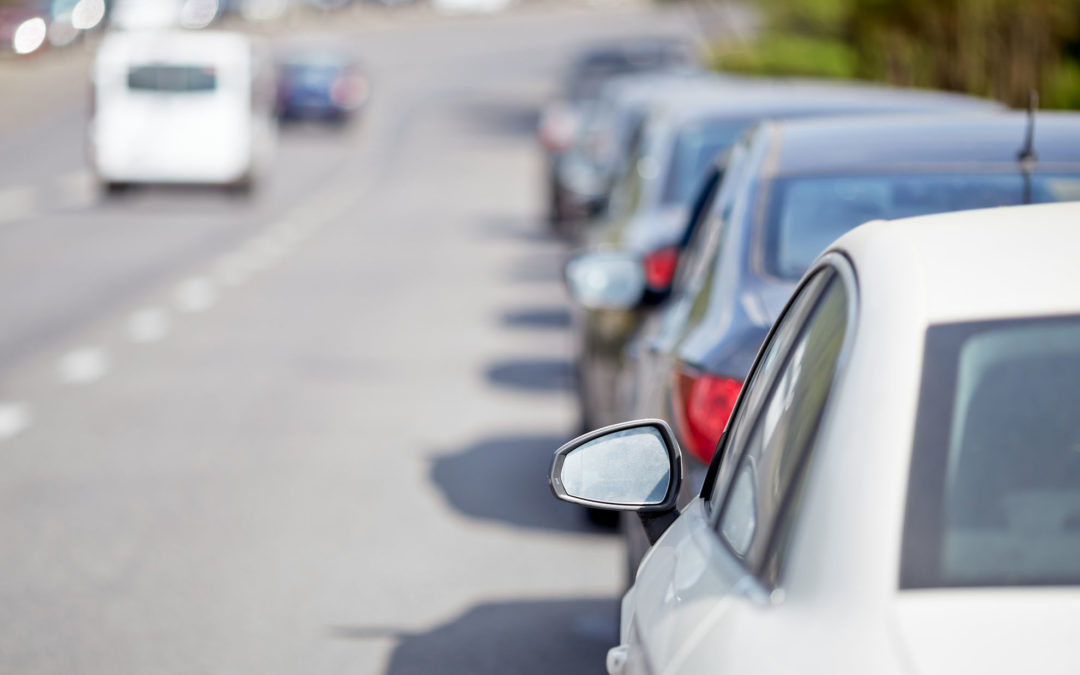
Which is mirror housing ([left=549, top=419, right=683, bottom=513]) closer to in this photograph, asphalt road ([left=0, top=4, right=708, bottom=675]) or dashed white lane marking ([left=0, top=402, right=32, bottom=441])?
asphalt road ([left=0, top=4, right=708, bottom=675])

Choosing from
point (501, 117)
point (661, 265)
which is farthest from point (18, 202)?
point (501, 117)

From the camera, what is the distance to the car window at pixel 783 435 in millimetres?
2328

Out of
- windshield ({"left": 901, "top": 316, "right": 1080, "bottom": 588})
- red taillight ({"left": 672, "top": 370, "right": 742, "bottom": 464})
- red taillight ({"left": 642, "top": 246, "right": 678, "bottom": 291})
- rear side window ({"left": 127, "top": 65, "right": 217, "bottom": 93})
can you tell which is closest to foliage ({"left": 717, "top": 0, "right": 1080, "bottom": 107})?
rear side window ({"left": 127, "top": 65, "right": 217, "bottom": 93})

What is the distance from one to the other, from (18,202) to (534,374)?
15.8 meters

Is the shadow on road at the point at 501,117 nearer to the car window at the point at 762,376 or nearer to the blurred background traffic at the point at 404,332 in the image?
the blurred background traffic at the point at 404,332

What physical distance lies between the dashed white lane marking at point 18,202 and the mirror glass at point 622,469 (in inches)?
830

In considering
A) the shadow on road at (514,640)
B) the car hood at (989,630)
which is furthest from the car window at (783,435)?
the shadow on road at (514,640)

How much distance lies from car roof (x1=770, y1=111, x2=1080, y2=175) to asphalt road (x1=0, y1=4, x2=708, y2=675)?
5.37 feet

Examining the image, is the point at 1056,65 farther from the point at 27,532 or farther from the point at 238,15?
the point at 238,15

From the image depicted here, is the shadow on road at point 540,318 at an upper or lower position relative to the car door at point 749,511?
lower

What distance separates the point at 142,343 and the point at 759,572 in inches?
457

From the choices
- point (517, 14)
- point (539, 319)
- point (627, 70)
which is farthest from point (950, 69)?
point (517, 14)

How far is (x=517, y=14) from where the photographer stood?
8950cm

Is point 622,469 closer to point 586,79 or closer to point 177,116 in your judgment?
point 177,116
